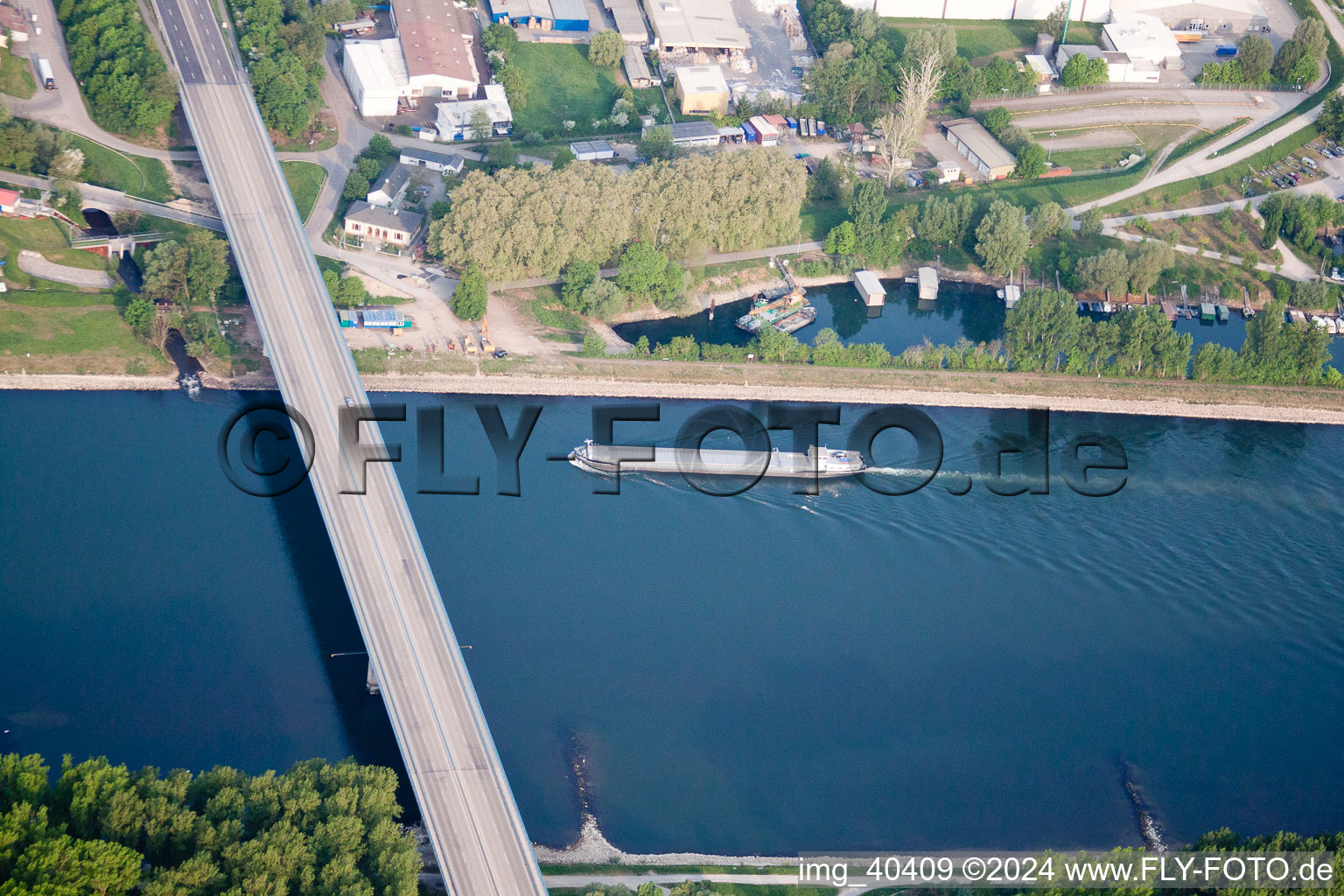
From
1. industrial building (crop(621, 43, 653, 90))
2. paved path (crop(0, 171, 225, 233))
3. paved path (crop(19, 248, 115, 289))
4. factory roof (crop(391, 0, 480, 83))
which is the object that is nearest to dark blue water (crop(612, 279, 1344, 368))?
industrial building (crop(621, 43, 653, 90))

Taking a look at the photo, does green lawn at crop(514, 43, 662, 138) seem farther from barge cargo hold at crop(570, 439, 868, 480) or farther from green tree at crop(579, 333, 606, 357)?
barge cargo hold at crop(570, 439, 868, 480)

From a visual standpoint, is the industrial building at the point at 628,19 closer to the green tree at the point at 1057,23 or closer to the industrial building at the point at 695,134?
the industrial building at the point at 695,134

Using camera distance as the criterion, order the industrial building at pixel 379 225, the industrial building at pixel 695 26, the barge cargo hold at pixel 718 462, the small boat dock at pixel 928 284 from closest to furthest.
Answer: the barge cargo hold at pixel 718 462, the industrial building at pixel 379 225, the small boat dock at pixel 928 284, the industrial building at pixel 695 26

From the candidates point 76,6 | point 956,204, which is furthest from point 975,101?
point 76,6

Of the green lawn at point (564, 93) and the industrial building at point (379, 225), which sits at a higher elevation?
the green lawn at point (564, 93)

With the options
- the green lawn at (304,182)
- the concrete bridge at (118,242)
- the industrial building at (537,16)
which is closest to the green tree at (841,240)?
the industrial building at (537,16)

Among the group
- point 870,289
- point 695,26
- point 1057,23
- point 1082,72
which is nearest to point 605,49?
point 695,26
